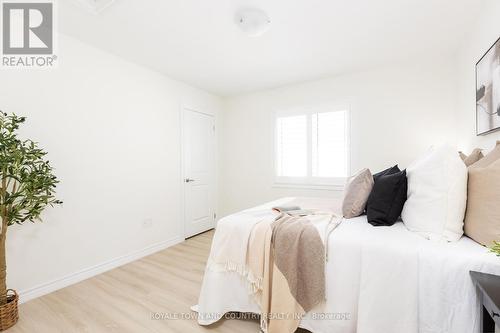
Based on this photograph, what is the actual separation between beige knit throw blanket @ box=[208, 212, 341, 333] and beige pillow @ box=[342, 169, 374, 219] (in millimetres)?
Result: 288

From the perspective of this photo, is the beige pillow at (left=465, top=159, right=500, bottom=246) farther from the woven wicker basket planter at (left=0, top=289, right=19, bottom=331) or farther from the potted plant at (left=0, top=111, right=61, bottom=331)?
the woven wicker basket planter at (left=0, top=289, right=19, bottom=331)

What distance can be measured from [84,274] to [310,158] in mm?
3278

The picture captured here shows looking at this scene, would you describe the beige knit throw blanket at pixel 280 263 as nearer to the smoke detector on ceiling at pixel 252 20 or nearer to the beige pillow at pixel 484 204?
the beige pillow at pixel 484 204

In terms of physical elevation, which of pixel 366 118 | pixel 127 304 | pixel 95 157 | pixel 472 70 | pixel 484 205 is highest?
pixel 472 70

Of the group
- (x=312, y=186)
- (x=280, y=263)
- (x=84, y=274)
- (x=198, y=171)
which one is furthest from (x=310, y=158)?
(x=84, y=274)

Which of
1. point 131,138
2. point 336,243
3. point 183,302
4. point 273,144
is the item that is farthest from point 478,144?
point 131,138

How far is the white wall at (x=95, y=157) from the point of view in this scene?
2.13 meters

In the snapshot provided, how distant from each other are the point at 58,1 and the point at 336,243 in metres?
2.88

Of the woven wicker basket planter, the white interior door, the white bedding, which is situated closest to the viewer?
the white bedding

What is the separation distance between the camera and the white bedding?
1.15 metres

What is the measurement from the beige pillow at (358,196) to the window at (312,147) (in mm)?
1479

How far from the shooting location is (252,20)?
204cm

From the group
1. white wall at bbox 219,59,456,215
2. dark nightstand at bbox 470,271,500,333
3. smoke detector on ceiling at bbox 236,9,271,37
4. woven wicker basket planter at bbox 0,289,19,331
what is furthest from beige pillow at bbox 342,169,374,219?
woven wicker basket planter at bbox 0,289,19,331

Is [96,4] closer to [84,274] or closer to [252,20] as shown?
[252,20]
